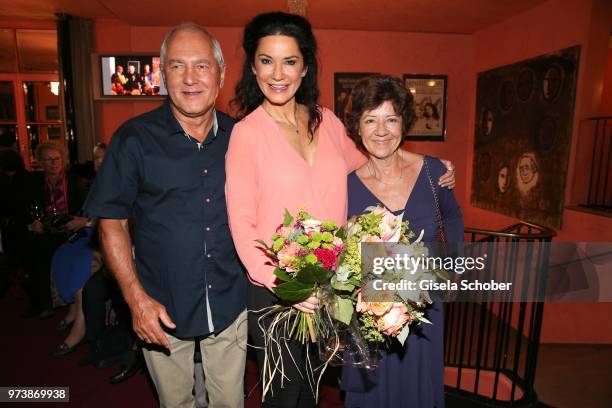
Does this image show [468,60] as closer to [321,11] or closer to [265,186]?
[321,11]

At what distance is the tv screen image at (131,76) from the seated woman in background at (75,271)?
12.6 feet

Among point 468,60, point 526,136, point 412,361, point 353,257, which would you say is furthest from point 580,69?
point 353,257

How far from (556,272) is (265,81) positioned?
5.00 m

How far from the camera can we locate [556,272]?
16.8 ft

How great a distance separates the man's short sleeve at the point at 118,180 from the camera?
165 centimetres

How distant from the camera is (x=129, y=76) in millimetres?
6848

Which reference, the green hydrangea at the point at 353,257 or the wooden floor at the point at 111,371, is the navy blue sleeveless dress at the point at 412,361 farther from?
the wooden floor at the point at 111,371

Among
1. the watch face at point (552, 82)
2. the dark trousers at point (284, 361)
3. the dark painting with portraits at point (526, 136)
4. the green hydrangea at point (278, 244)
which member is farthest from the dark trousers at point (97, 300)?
the watch face at point (552, 82)

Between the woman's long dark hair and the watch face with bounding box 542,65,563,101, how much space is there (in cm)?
518

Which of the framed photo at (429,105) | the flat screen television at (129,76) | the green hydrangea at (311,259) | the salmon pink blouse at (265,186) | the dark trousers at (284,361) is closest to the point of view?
the green hydrangea at (311,259)

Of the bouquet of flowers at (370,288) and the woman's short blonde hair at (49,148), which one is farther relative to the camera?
the woman's short blonde hair at (49,148)

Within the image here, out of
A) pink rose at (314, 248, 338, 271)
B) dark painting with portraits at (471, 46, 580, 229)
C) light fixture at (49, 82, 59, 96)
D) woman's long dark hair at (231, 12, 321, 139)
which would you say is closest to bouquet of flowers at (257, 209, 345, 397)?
pink rose at (314, 248, 338, 271)

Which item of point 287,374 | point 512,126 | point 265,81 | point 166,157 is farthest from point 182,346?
point 512,126

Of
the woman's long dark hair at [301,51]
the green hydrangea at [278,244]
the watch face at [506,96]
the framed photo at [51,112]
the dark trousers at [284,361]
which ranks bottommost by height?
the dark trousers at [284,361]
